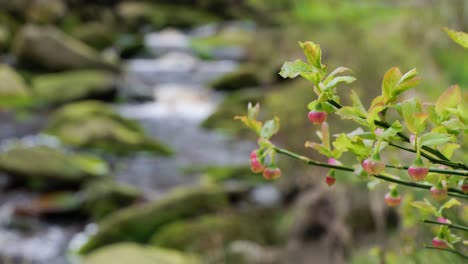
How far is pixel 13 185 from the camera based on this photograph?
5.43 meters

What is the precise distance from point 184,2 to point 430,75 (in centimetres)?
1028

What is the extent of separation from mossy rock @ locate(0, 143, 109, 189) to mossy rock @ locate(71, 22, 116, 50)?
223 inches

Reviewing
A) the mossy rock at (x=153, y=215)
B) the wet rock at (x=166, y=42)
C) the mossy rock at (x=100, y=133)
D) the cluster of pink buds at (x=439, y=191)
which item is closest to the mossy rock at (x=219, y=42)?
the wet rock at (x=166, y=42)

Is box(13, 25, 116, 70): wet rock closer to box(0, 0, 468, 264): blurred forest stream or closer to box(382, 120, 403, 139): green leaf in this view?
box(0, 0, 468, 264): blurred forest stream

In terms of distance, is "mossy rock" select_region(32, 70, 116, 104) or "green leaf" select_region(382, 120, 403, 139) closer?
"green leaf" select_region(382, 120, 403, 139)

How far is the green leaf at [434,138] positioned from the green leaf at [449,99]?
3 centimetres

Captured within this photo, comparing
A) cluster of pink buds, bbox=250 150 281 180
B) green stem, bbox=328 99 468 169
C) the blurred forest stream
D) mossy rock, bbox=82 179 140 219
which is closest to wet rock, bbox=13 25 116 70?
the blurred forest stream

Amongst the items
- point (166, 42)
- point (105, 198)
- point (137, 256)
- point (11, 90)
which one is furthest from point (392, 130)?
point (166, 42)

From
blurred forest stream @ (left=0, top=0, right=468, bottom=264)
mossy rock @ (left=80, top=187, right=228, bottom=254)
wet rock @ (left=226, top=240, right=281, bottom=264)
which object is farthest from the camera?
mossy rock @ (left=80, top=187, right=228, bottom=254)

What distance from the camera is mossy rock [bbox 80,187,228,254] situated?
428cm

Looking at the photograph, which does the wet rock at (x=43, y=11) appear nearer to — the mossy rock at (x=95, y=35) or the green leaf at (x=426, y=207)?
the mossy rock at (x=95, y=35)

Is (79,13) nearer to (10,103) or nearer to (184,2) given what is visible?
(184,2)

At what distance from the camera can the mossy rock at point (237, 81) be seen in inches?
369

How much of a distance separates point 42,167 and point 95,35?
6210 millimetres
